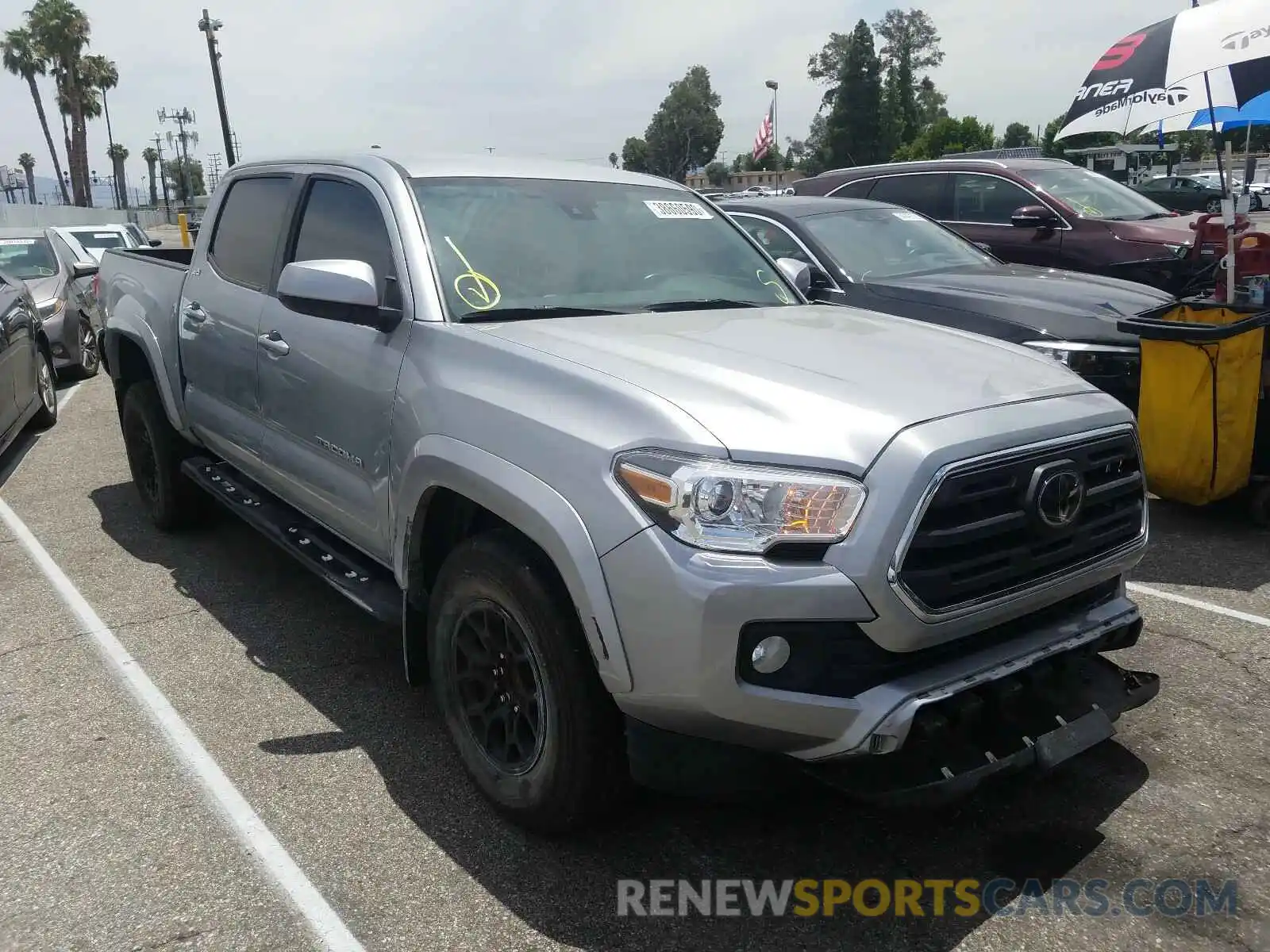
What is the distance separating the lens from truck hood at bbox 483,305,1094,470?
8.20 ft

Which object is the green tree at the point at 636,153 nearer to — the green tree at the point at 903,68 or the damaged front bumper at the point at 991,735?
the green tree at the point at 903,68

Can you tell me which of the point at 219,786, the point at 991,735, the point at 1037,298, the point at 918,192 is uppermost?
the point at 918,192

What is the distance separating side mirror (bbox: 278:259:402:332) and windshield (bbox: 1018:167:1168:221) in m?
7.20

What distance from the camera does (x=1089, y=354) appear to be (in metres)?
5.87

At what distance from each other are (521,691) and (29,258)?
37.3 ft

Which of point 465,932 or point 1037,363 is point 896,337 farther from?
point 465,932

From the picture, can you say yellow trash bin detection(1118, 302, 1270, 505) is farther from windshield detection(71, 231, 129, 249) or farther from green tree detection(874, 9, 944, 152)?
green tree detection(874, 9, 944, 152)

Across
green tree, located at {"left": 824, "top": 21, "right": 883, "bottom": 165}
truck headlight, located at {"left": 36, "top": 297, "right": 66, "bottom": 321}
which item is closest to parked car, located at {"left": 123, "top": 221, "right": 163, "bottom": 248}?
truck headlight, located at {"left": 36, "top": 297, "right": 66, "bottom": 321}

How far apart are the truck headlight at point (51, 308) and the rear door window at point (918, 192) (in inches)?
326

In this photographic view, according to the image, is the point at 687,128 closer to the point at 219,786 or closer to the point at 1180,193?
the point at 1180,193

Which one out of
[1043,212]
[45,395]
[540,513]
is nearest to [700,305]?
[540,513]

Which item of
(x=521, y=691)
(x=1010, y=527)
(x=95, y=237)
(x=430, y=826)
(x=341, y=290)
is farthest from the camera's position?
(x=95, y=237)

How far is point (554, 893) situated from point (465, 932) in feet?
0.83

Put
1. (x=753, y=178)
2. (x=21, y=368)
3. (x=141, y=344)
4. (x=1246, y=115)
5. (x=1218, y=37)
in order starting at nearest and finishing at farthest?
(x=141, y=344), (x=1218, y=37), (x=1246, y=115), (x=21, y=368), (x=753, y=178)
